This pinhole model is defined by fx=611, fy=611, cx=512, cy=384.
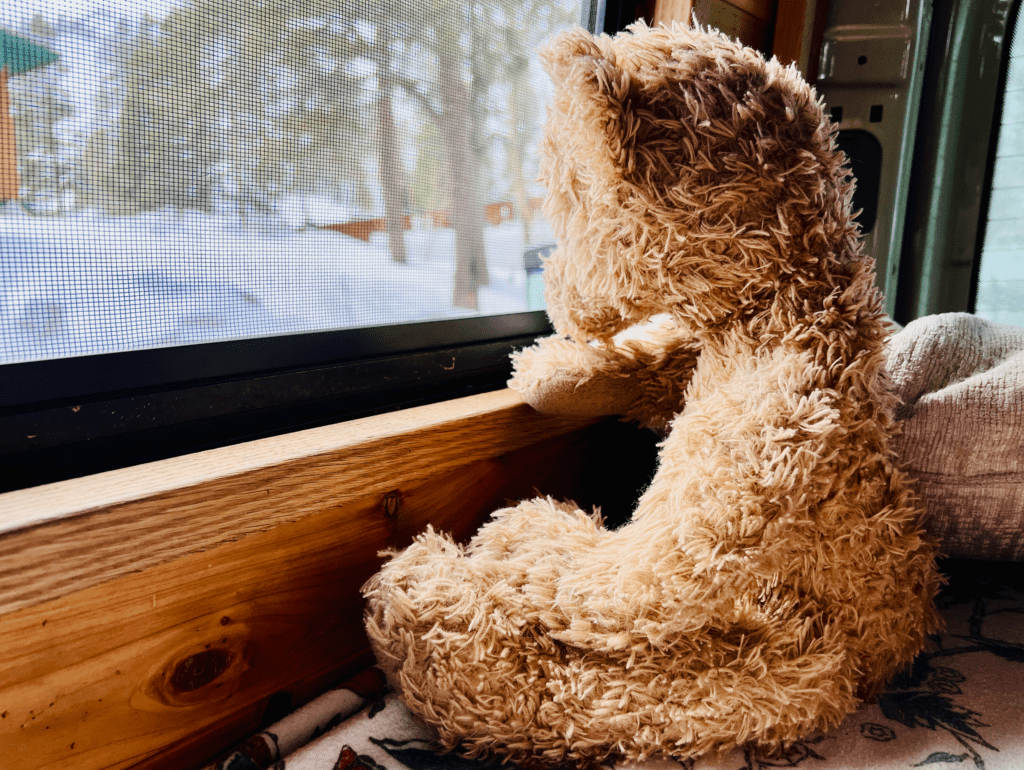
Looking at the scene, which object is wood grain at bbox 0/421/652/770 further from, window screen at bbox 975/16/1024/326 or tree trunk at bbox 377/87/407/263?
window screen at bbox 975/16/1024/326

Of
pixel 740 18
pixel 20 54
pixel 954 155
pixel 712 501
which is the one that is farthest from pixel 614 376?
pixel 954 155

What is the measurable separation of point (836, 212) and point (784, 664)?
369 mm

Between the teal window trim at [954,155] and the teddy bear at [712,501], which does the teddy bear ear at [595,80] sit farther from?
the teal window trim at [954,155]

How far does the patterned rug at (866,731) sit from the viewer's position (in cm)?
50

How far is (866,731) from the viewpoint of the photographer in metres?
0.53

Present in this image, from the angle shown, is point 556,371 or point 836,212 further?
point 556,371

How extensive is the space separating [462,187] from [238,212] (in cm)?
32

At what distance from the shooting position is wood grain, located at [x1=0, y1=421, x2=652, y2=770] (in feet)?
1.40

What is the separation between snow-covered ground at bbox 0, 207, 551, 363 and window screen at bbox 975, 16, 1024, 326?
1.25m

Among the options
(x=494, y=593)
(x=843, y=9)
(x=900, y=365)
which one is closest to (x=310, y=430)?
(x=494, y=593)

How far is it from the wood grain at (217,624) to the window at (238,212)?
0.12 meters

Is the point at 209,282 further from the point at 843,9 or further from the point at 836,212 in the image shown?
the point at 843,9

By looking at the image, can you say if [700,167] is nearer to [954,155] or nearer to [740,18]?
[740,18]

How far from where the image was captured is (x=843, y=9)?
1.17 metres
